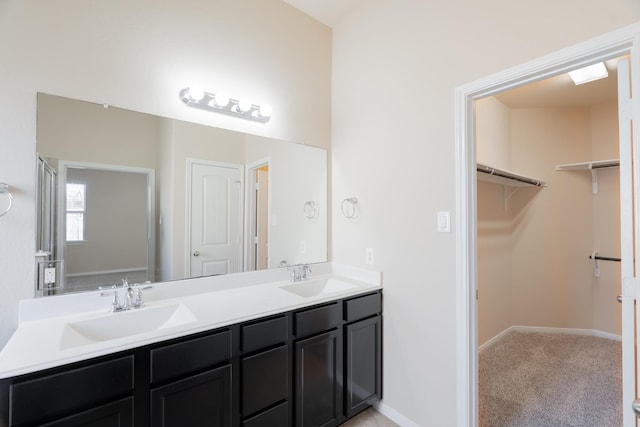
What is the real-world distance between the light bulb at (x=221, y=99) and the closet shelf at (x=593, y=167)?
370 centimetres

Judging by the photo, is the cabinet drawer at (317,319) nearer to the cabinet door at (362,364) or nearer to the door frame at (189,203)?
the cabinet door at (362,364)

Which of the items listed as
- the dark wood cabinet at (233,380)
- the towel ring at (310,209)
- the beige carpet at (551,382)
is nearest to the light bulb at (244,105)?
the towel ring at (310,209)

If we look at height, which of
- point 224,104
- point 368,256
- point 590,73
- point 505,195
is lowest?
point 368,256

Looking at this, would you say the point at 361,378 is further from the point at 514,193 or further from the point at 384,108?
the point at 514,193

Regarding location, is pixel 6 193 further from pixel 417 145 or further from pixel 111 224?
pixel 417 145

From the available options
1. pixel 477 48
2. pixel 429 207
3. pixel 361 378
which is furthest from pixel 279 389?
pixel 477 48

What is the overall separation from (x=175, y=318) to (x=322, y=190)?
149 centimetres

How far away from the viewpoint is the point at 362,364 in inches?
79.1

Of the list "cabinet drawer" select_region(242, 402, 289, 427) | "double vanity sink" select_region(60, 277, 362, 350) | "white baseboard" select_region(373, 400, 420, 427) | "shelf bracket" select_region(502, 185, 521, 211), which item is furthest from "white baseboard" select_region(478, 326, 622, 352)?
"double vanity sink" select_region(60, 277, 362, 350)

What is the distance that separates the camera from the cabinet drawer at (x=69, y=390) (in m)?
0.98

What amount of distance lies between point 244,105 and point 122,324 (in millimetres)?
1512

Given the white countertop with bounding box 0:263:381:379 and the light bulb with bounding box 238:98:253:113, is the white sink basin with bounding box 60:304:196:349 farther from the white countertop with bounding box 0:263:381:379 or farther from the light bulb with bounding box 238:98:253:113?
the light bulb with bounding box 238:98:253:113

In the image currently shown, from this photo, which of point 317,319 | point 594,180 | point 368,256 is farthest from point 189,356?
point 594,180

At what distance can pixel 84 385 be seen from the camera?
1.09 meters
